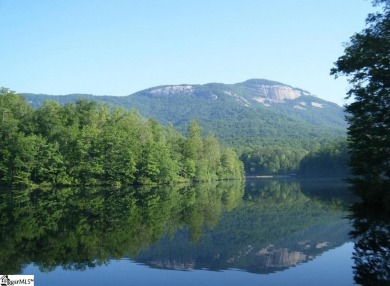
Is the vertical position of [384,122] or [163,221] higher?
[384,122]

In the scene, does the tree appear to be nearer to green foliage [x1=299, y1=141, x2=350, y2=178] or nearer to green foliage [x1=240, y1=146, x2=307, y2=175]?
green foliage [x1=299, y1=141, x2=350, y2=178]

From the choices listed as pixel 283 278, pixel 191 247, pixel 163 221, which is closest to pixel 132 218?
pixel 163 221

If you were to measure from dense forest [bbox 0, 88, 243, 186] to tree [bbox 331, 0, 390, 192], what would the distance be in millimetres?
51508

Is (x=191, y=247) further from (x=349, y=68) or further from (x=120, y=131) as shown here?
(x=120, y=131)

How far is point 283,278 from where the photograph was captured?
46.7 feet

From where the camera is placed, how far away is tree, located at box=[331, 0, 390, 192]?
23.0m

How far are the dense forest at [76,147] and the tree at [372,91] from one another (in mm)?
51508

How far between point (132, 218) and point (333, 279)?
56.2 feet

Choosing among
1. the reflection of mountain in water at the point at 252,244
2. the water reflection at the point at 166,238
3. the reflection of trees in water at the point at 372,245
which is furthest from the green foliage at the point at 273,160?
the reflection of trees in water at the point at 372,245

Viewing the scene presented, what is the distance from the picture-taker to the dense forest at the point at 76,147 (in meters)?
65.1

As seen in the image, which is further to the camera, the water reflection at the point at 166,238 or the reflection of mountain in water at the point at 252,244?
the water reflection at the point at 166,238

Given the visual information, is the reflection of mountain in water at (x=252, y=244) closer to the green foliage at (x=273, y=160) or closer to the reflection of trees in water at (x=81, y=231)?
the reflection of trees in water at (x=81, y=231)

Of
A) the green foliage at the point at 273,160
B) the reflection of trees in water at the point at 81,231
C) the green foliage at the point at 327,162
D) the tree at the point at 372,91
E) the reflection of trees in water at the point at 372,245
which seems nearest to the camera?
the reflection of trees in water at the point at 372,245

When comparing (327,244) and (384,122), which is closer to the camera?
(327,244)
